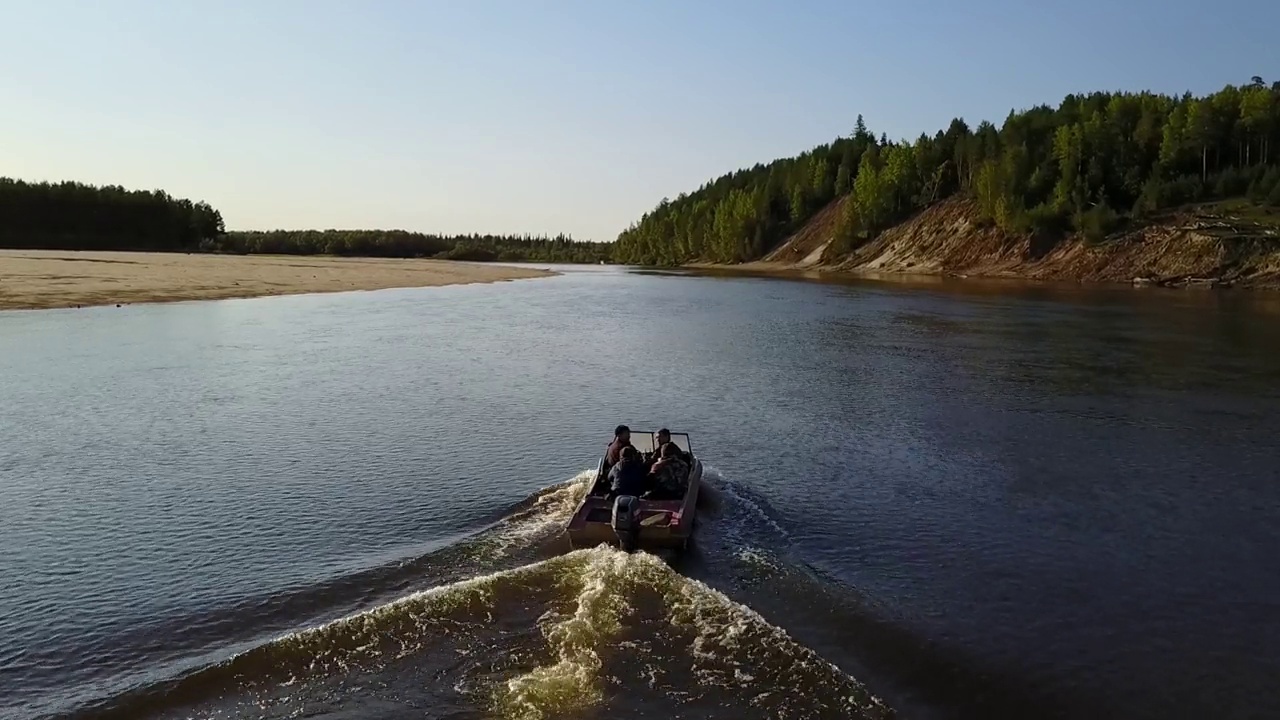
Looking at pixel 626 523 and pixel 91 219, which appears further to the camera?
pixel 91 219

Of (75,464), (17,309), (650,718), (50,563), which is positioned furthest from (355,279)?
(650,718)

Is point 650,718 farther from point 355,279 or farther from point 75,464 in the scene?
point 355,279

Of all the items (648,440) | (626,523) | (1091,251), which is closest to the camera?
(626,523)

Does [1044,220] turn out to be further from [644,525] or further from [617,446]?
[644,525]

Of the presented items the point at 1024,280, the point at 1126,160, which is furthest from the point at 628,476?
the point at 1126,160

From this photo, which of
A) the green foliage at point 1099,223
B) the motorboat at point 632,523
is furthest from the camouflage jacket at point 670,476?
the green foliage at point 1099,223

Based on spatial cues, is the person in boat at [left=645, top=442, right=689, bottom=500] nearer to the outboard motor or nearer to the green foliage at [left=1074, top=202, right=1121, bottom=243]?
the outboard motor
